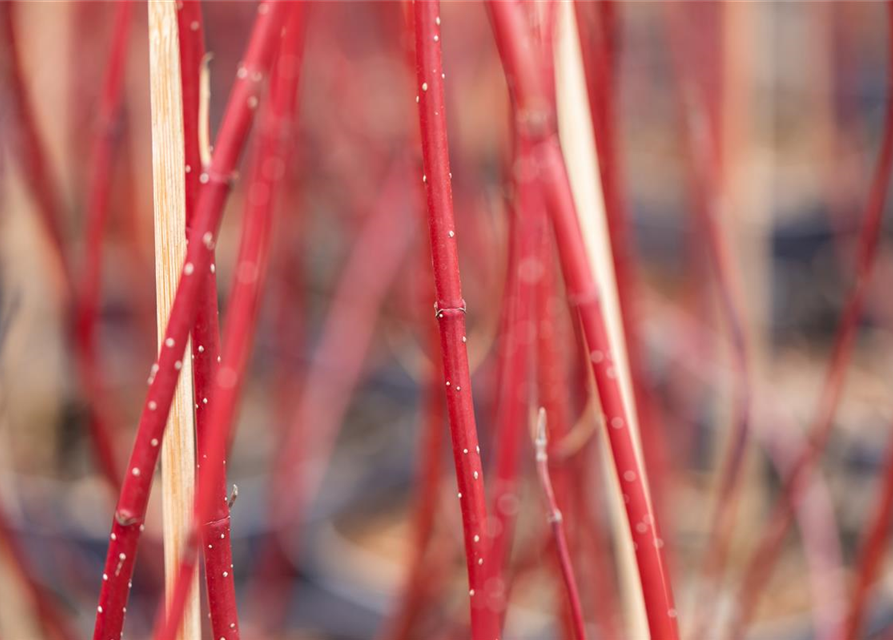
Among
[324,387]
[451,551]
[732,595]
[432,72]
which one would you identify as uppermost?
[432,72]

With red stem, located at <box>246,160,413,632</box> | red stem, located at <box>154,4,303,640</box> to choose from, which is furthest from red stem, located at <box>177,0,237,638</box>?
red stem, located at <box>246,160,413,632</box>


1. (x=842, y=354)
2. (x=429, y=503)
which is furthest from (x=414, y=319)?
(x=842, y=354)

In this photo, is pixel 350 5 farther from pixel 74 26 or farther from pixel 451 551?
pixel 451 551

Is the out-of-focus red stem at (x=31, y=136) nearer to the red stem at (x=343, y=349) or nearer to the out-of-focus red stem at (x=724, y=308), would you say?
the red stem at (x=343, y=349)

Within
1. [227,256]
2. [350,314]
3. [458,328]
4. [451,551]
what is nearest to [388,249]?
[350,314]

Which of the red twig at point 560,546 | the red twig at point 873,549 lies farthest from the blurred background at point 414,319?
the red twig at point 560,546

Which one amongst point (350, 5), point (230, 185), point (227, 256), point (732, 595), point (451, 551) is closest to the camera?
point (230, 185)

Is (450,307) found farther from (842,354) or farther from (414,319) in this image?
(414,319)
